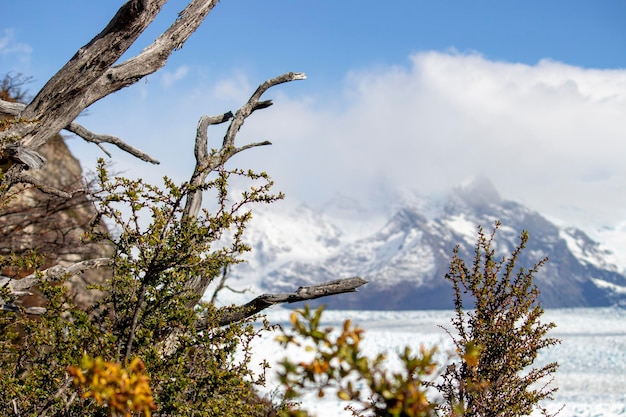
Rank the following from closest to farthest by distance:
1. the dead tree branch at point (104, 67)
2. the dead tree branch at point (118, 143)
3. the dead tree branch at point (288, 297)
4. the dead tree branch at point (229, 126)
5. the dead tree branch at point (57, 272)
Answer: the dead tree branch at point (104, 67) → the dead tree branch at point (288, 297) → the dead tree branch at point (57, 272) → the dead tree branch at point (229, 126) → the dead tree branch at point (118, 143)

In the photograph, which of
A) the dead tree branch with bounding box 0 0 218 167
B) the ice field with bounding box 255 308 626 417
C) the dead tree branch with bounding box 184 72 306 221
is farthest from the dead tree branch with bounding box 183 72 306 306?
the ice field with bounding box 255 308 626 417

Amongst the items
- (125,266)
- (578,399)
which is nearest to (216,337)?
(125,266)

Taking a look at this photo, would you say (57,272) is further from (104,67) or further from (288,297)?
(288,297)

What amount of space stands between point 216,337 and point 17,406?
1.54 metres

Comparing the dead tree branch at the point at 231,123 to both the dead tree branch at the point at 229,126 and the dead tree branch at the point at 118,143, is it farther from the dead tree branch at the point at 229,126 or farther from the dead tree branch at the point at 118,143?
the dead tree branch at the point at 118,143

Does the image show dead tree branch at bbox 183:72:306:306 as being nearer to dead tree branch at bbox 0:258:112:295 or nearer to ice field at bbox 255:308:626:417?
dead tree branch at bbox 0:258:112:295

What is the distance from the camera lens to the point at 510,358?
6.76 meters

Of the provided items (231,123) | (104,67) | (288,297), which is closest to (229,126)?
(231,123)

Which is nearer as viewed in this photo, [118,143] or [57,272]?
[57,272]

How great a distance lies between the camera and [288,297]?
18.7 feet

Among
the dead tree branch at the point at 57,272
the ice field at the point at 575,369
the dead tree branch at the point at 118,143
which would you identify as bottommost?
the ice field at the point at 575,369

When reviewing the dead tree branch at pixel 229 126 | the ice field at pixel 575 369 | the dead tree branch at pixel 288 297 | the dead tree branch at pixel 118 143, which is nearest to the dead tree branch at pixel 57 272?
the dead tree branch at pixel 229 126

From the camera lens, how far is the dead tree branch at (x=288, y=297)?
5.16 meters

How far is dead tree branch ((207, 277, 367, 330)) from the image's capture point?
16.9 ft
